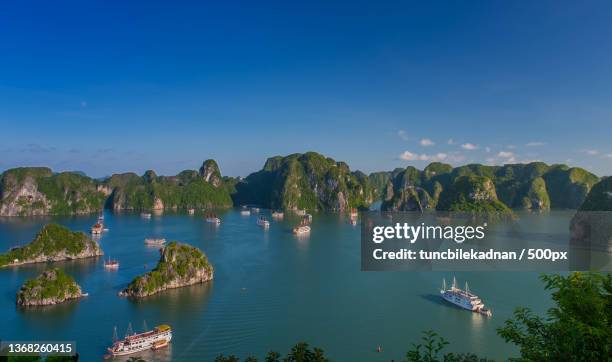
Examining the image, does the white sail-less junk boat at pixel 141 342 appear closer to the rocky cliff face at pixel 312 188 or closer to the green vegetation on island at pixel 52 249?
the green vegetation on island at pixel 52 249

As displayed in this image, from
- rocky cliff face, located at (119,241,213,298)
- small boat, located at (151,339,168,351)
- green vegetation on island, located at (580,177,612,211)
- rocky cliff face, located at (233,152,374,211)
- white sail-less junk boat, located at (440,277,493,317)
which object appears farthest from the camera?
rocky cliff face, located at (233,152,374,211)

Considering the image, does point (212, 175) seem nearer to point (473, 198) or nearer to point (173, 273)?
point (473, 198)

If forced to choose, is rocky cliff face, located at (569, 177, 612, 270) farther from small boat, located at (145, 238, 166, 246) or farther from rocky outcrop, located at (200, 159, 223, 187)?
rocky outcrop, located at (200, 159, 223, 187)

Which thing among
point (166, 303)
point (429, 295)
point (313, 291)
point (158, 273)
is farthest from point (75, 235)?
point (429, 295)

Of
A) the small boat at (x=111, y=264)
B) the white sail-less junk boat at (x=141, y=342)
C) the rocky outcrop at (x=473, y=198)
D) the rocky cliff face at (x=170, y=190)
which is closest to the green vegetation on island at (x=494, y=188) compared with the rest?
the rocky outcrop at (x=473, y=198)

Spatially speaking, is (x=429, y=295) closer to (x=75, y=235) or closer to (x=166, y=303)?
(x=166, y=303)

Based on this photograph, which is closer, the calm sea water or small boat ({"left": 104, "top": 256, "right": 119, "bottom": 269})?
the calm sea water

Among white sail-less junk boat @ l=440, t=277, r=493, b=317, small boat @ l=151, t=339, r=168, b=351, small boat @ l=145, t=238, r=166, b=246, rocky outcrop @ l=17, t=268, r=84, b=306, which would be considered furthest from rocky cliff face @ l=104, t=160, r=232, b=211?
white sail-less junk boat @ l=440, t=277, r=493, b=317
